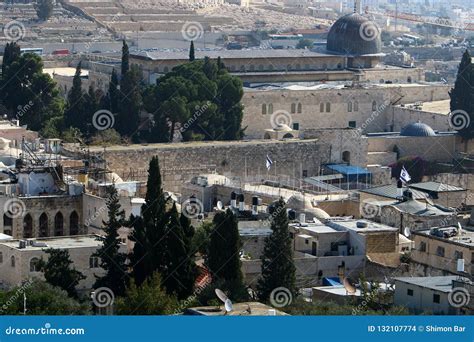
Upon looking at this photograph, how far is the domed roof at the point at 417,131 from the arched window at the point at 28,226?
16244 millimetres

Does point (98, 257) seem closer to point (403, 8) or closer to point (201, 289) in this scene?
point (201, 289)

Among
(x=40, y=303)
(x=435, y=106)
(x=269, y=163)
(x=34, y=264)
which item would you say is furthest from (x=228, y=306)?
(x=435, y=106)

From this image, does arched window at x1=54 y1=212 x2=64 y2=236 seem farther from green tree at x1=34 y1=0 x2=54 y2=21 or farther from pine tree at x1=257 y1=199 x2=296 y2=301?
green tree at x1=34 y1=0 x2=54 y2=21

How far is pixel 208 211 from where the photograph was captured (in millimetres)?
37531

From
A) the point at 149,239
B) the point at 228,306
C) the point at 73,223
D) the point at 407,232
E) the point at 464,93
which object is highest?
the point at 464,93

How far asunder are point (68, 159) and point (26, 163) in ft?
5.59

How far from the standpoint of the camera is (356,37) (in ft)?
190

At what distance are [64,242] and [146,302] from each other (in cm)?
600

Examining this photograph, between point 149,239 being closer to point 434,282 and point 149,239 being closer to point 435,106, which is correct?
point 434,282

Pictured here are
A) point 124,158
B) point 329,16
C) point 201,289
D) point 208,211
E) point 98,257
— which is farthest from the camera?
point 329,16

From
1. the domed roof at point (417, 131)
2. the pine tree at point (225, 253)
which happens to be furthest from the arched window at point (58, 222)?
the domed roof at point (417, 131)

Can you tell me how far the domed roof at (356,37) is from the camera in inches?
2276
